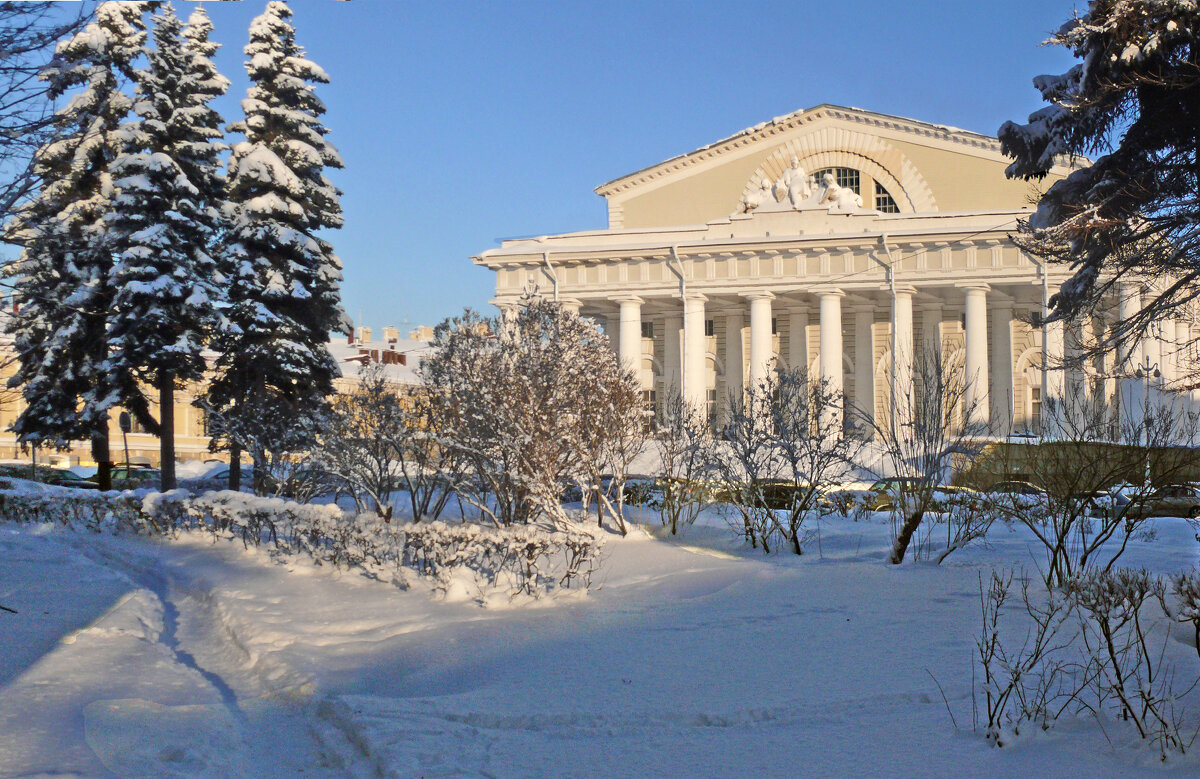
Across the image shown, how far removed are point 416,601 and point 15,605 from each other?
409 cm

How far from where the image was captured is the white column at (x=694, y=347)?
3178cm

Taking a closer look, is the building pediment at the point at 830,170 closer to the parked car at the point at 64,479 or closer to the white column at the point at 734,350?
the white column at the point at 734,350

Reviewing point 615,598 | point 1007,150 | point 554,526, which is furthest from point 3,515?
point 1007,150

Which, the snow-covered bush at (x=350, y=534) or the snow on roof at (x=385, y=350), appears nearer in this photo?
the snow-covered bush at (x=350, y=534)

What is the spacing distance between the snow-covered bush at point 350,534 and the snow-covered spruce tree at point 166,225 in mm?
3289

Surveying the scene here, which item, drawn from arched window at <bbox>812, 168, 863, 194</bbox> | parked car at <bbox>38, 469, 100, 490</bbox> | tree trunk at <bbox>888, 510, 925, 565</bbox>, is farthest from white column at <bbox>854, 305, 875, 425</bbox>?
parked car at <bbox>38, 469, 100, 490</bbox>

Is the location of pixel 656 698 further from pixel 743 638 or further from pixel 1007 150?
pixel 1007 150

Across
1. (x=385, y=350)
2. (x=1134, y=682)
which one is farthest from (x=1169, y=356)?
(x=385, y=350)

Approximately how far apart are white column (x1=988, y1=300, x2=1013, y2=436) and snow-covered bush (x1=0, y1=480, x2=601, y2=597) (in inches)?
911

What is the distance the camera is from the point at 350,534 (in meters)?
12.1

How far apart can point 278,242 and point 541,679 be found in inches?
707

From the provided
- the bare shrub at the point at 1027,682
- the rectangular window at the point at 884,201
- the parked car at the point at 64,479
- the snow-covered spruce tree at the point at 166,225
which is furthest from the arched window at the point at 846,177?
the bare shrub at the point at 1027,682

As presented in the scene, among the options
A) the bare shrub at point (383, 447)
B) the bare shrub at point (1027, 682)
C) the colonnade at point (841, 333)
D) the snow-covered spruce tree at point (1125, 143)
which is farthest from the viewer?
the colonnade at point (841, 333)

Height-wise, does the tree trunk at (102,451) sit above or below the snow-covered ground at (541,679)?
above
